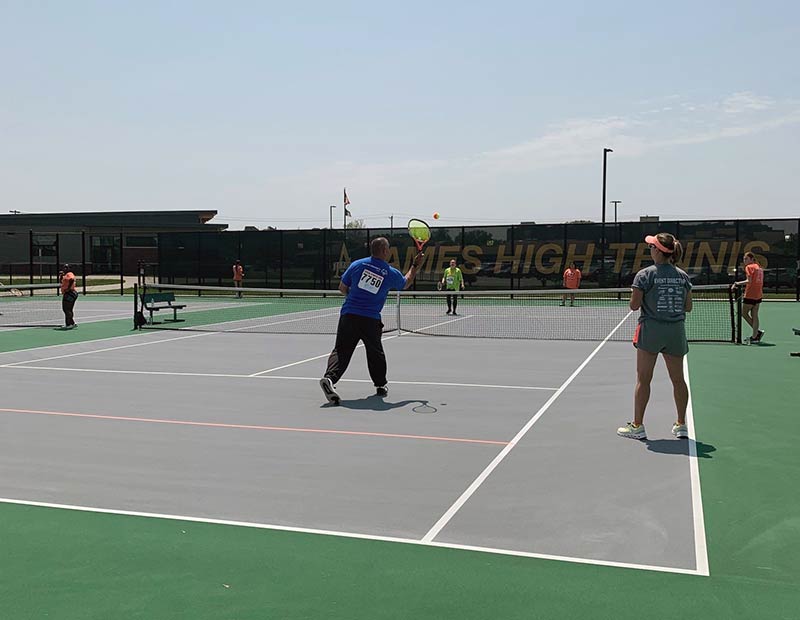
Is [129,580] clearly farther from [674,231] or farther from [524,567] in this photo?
[674,231]

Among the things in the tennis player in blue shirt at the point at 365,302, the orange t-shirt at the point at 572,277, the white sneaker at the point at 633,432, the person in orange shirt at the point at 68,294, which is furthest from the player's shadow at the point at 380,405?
the orange t-shirt at the point at 572,277

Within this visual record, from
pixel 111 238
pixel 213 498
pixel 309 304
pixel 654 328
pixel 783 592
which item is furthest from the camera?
pixel 111 238

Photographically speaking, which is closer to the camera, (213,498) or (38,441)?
(213,498)

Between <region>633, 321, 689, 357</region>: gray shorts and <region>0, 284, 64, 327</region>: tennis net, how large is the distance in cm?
1619

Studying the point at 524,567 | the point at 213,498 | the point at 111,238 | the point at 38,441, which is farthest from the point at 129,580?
the point at 111,238

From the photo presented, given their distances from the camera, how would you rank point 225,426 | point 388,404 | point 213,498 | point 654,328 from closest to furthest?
point 213,498 < point 654,328 < point 225,426 < point 388,404

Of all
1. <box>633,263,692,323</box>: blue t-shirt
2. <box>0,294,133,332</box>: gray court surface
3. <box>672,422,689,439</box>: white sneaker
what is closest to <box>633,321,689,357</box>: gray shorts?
<box>633,263,692,323</box>: blue t-shirt

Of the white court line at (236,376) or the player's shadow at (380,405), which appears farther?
the white court line at (236,376)

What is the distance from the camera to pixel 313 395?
8.98m

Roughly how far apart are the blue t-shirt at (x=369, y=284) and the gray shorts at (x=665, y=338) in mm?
2859

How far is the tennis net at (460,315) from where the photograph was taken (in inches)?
675

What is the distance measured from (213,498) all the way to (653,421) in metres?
4.11

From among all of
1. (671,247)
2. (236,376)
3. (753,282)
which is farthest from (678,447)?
(753,282)

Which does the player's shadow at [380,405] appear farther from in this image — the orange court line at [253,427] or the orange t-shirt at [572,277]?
the orange t-shirt at [572,277]
